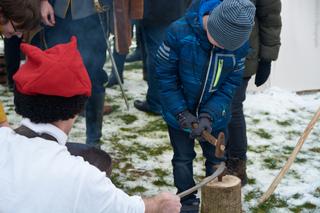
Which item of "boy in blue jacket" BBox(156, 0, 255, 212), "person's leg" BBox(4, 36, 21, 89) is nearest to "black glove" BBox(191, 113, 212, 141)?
"boy in blue jacket" BBox(156, 0, 255, 212)

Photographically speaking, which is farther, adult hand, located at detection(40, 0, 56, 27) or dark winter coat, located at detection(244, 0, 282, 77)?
adult hand, located at detection(40, 0, 56, 27)

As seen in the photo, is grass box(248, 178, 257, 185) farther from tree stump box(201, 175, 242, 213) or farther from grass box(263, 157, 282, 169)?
tree stump box(201, 175, 242, 213)

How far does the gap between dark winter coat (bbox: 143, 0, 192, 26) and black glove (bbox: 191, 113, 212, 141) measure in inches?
84.5

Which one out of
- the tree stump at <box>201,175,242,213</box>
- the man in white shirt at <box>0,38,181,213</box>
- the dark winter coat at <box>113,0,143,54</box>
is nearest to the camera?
the man in white shirt at <box>0,38,181,213</box>

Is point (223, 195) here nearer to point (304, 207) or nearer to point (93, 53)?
point (304, 207)

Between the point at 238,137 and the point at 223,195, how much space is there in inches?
27.0

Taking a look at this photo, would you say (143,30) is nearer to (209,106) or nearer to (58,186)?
(209,106)

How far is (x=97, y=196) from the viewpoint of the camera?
5.36 ft

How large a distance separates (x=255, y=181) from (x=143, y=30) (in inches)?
82.8

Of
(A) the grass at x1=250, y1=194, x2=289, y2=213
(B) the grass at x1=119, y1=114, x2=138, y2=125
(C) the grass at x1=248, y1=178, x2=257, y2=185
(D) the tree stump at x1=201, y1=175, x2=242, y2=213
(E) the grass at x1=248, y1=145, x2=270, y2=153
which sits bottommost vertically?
(B) the grass at x1=119, y1=114, x2=138, y2=125

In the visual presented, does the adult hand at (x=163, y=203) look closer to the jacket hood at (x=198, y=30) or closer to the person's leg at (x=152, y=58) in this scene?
the jacket hood at (x=198, y=30)

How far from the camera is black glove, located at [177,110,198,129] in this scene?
3.02 meters

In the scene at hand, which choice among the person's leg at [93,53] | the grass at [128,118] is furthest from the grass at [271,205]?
the grass at [128,118]

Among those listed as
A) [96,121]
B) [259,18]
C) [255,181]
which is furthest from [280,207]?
[96,121]
